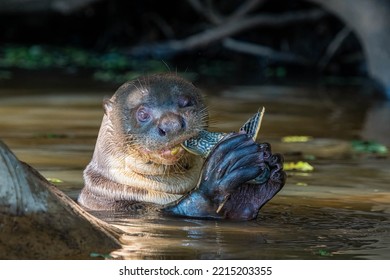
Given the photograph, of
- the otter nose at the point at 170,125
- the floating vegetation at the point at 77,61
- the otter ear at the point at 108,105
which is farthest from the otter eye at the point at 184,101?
the floating vegetation at the point at 77,61

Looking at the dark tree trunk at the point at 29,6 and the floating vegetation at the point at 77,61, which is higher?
the dark tree trunk at the point at 29,6

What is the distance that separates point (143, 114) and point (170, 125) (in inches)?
12.4

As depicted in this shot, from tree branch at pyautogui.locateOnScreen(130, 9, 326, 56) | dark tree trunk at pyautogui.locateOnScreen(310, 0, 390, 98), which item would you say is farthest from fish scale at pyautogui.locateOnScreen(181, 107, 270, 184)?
tree branch at pyautogui.locateOnScreen(130, 9, 326, 56)

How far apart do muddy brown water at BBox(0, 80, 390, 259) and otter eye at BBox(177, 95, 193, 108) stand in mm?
421

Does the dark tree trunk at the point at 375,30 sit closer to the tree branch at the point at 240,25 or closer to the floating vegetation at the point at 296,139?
the tree branch at the point at 240,25

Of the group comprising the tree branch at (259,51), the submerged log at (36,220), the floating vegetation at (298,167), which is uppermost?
the tree branch at (259,51)

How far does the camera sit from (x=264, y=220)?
712cm

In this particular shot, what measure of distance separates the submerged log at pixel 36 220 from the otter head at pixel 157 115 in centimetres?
117

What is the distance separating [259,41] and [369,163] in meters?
8.28

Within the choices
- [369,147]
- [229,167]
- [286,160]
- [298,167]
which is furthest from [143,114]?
[369,147]

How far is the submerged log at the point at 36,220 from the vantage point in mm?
5633

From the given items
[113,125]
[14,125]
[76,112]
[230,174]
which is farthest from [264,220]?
[76,112]

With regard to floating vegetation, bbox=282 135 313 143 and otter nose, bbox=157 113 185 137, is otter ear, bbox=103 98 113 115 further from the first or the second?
floating vegetation, bbox=282 135 313 143

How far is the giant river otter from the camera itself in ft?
22.1
